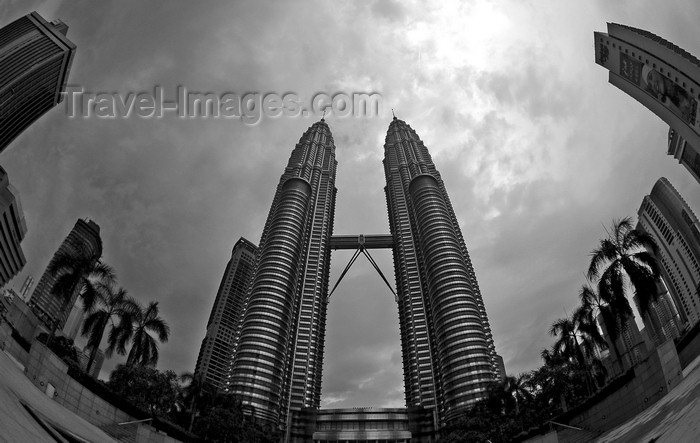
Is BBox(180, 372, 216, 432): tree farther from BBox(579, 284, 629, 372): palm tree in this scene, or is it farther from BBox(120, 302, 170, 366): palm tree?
BBox(579, 284, 629, 372): palm tree

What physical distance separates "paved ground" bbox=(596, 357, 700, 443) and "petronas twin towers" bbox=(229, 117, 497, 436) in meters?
107

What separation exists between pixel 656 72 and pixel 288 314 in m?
129

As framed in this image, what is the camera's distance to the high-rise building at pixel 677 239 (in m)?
123

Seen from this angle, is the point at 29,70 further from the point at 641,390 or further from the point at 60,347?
the point at 641,390

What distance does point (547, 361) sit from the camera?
58031 millimetres

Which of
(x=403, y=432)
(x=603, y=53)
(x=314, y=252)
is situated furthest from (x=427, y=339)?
(x=603, y=53)

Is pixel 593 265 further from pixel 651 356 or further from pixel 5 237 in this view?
pixel 5 237

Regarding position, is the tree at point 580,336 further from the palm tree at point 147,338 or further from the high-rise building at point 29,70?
the high-rise building at point 29,70

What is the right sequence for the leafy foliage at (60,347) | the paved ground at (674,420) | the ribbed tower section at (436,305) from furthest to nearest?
1. the ribbed tower section at (436,305)
2. the leafy foliage at (60,347)
3. the paved ground at (674,420)

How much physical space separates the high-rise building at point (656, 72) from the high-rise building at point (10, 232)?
10711cm

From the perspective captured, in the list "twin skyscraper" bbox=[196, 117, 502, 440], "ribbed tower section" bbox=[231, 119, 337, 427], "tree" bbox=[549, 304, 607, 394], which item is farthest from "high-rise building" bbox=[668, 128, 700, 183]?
"ribbed tower section" bbox=[231, 119, 337, 427]

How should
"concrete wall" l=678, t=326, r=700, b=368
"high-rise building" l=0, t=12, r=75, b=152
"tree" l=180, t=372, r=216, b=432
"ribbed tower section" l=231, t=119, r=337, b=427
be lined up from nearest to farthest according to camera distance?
"concrete wall" l=678, t=326, r=700, b=368 < "tree" l=180, t=372, r=216, b=432 < "high-rise building" l=0, t=12, r=75, b=152 < "ribbed tower section" l=231, t=119, r=337, b=427

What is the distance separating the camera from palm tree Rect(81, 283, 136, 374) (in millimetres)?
38156

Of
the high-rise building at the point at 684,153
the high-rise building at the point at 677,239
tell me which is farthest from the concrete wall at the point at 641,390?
the high-rise building at the point at 677,239
